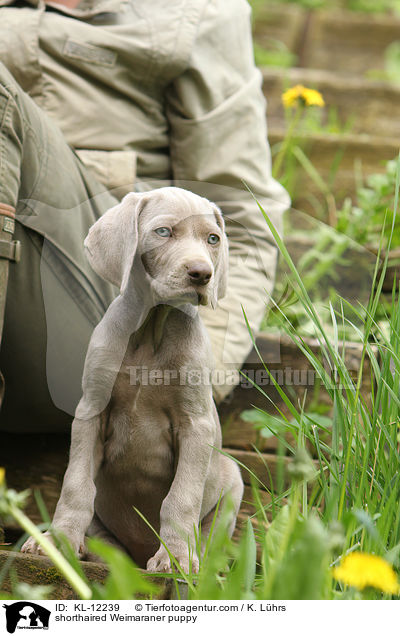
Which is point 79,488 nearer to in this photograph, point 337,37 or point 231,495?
point 231,495

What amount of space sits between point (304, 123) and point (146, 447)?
263 cm

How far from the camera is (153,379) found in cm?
121

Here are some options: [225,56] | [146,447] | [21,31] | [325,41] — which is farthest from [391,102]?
[146,447]

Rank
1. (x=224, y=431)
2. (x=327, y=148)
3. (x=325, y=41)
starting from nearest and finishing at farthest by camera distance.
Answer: (x=224, y=431), (x=327, y=148), (x=325, y=41)

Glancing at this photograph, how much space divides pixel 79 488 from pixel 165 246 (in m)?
0.45

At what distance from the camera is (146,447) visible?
4.04ft

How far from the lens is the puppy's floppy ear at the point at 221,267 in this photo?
1.16 meters

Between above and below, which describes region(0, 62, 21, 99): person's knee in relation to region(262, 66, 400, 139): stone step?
above

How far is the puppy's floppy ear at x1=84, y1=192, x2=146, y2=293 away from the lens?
1.16 metres

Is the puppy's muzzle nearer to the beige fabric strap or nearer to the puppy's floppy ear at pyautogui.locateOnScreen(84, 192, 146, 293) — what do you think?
the puppy's floppy ear at pyautogui.locateOnScreen(84, 192, 146, 293)

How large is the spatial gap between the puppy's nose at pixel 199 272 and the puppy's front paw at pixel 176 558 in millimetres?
469
